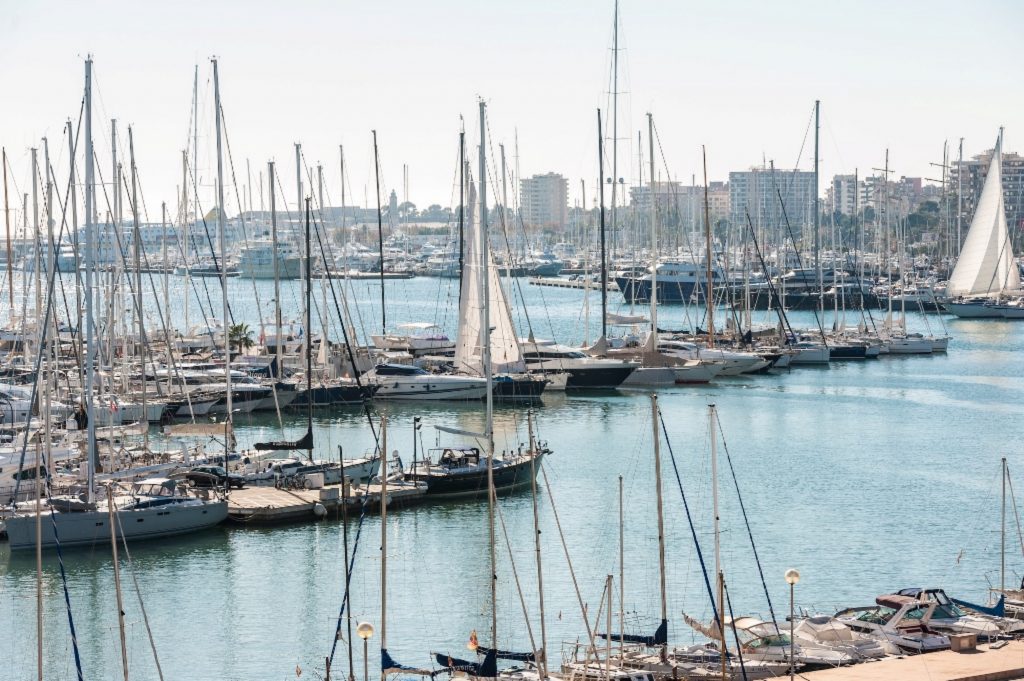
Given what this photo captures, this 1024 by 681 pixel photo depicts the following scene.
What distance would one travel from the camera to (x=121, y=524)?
31.5m

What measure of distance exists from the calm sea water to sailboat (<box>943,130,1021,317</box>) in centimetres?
5124

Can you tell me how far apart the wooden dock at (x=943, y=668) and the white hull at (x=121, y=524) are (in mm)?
14262

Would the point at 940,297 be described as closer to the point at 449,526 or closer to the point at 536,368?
the point at 536,368

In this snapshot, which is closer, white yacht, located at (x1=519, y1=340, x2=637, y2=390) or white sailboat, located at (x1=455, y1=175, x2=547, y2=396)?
white sailboat, located at (x1=455, y1=175, x2=547, y2=396)

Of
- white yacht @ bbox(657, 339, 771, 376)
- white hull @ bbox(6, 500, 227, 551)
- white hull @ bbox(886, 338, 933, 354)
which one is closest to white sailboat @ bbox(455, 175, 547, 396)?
white yacht @ bbox(657, 339, 771, 376)

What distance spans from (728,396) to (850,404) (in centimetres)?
438

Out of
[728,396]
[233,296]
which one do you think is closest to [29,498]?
[728,396]

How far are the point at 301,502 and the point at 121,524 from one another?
4.67 meters

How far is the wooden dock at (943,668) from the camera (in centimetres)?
2164

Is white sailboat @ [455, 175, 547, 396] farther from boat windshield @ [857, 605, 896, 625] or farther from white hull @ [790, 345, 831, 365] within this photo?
boat windshield @ [857, 605, 896, 625]

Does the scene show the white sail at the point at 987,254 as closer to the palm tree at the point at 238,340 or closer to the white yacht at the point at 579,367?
the white yacht at the point at 579,367

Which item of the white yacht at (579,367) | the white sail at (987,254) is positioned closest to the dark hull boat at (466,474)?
the white yacht at (579,367)

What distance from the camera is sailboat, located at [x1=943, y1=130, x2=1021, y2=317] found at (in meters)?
103

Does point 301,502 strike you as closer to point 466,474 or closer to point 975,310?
point 466,474
